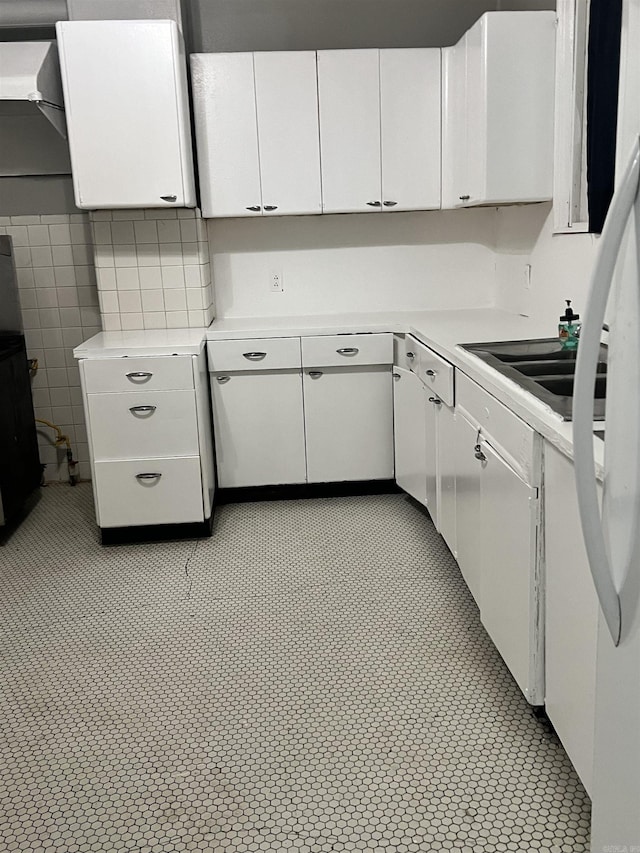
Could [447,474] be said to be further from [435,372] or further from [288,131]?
[288,131]

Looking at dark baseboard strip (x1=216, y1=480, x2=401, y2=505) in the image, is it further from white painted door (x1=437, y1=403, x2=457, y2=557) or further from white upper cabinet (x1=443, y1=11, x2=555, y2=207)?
white upper cabinet (x1=443, y1=11, x2=555, y2=207)

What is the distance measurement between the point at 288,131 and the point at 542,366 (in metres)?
2.01

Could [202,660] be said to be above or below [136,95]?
below

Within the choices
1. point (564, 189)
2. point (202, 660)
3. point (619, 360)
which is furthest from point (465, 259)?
point (619, 360)

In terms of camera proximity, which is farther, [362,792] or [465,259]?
[465,259]

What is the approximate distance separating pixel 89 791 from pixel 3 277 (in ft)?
8.57

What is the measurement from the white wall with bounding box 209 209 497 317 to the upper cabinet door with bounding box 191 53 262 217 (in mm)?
356

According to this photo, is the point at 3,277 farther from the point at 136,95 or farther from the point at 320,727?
the point at 320,727

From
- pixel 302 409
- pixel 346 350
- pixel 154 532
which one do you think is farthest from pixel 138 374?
pixel 346 350

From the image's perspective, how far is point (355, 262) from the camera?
4.30 m

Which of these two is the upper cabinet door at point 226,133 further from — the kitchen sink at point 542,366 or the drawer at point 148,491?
the kitchen sink at point 542,366

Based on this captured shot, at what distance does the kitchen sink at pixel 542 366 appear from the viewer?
1.95 metres

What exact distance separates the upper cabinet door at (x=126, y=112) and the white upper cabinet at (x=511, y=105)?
130 cm

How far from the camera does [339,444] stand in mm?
3945
